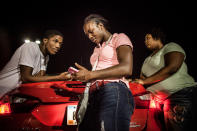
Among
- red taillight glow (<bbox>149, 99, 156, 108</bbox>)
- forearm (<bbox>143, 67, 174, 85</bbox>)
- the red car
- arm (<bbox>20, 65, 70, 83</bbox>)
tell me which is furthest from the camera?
arm (<bbox>20, 65, 70, 83</bbox>)

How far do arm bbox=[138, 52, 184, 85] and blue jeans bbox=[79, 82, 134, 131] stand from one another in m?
1.45

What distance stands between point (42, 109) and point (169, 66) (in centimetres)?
207

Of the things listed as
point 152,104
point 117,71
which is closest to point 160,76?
point 152,104

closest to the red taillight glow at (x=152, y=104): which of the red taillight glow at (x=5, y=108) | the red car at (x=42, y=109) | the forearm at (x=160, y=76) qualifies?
the red car at (x=42, y=109)

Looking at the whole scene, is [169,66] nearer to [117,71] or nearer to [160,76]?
[160,76]

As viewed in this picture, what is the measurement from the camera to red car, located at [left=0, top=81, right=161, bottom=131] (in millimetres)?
2025

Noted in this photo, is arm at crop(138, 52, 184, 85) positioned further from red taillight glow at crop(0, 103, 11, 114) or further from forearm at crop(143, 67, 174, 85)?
red taillight glow at crop(0, 103, 11, 114)

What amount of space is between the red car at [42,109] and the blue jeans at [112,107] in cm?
56

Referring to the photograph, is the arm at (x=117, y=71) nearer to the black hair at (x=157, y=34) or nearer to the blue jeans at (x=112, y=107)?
the blue jeans at (x=112, y=107)

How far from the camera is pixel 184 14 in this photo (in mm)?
8383

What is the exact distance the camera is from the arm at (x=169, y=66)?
272 cm

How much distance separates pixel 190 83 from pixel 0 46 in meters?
15.5

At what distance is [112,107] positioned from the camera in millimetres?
1367

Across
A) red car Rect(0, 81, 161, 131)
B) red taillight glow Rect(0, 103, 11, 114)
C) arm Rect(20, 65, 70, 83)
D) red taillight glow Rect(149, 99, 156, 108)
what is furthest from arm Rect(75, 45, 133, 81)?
arm Rect(20, 65, 70, 83)
